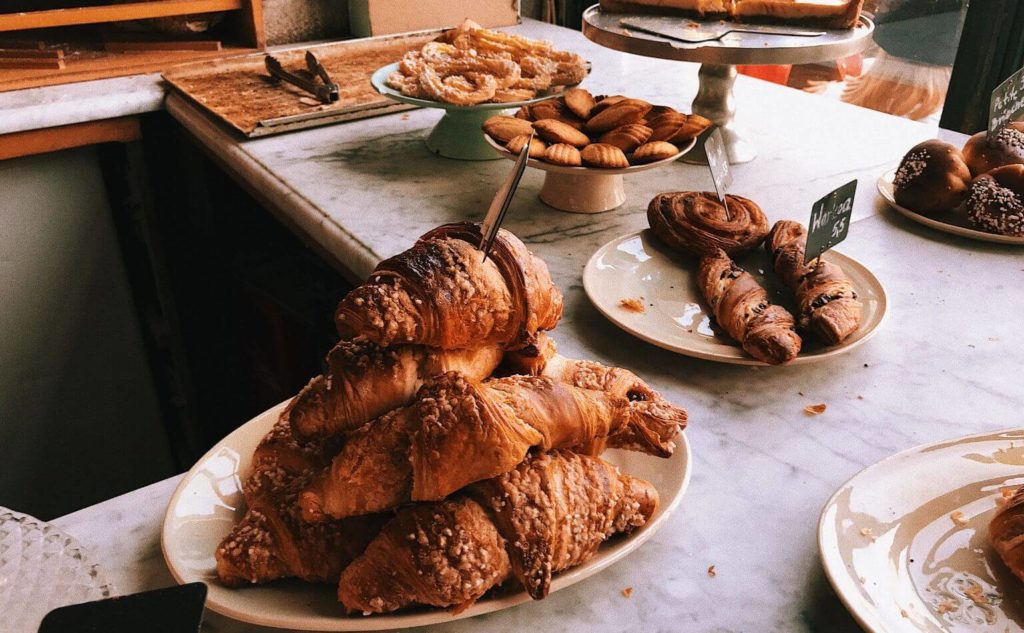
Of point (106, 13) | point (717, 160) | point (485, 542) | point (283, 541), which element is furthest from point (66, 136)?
point (485, 542)

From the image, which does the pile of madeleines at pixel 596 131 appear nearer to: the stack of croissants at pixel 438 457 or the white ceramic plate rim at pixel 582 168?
the white ceramic plate rim at pixel 582 168

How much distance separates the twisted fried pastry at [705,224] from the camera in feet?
3.92

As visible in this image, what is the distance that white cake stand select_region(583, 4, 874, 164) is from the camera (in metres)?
1.44

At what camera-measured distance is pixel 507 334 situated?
2.42 ft

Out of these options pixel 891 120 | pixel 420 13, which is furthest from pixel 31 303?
pixel 891 120

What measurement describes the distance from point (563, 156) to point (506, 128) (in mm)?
131

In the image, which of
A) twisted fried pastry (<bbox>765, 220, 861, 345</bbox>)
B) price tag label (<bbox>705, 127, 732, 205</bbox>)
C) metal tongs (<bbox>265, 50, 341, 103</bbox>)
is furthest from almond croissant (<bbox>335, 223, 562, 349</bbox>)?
metal tongs (<bbox>265, 50, 341, 103</bbox>)

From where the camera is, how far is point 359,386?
667 millimetres

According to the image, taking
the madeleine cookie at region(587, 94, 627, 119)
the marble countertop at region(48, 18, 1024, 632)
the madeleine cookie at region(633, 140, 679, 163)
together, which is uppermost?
the madeleine cookie at region(587, 94, 627, 119)

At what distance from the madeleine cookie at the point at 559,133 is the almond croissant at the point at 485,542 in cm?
85

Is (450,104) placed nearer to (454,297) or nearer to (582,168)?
(582,168)

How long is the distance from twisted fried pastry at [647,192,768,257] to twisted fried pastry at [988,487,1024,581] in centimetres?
56

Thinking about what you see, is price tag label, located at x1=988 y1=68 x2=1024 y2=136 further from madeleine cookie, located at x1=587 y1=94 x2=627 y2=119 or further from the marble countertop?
madeleine cookie, located at x1=587 y1=94 x2=627 y2=119

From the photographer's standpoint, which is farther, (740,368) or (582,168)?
(582,168)
